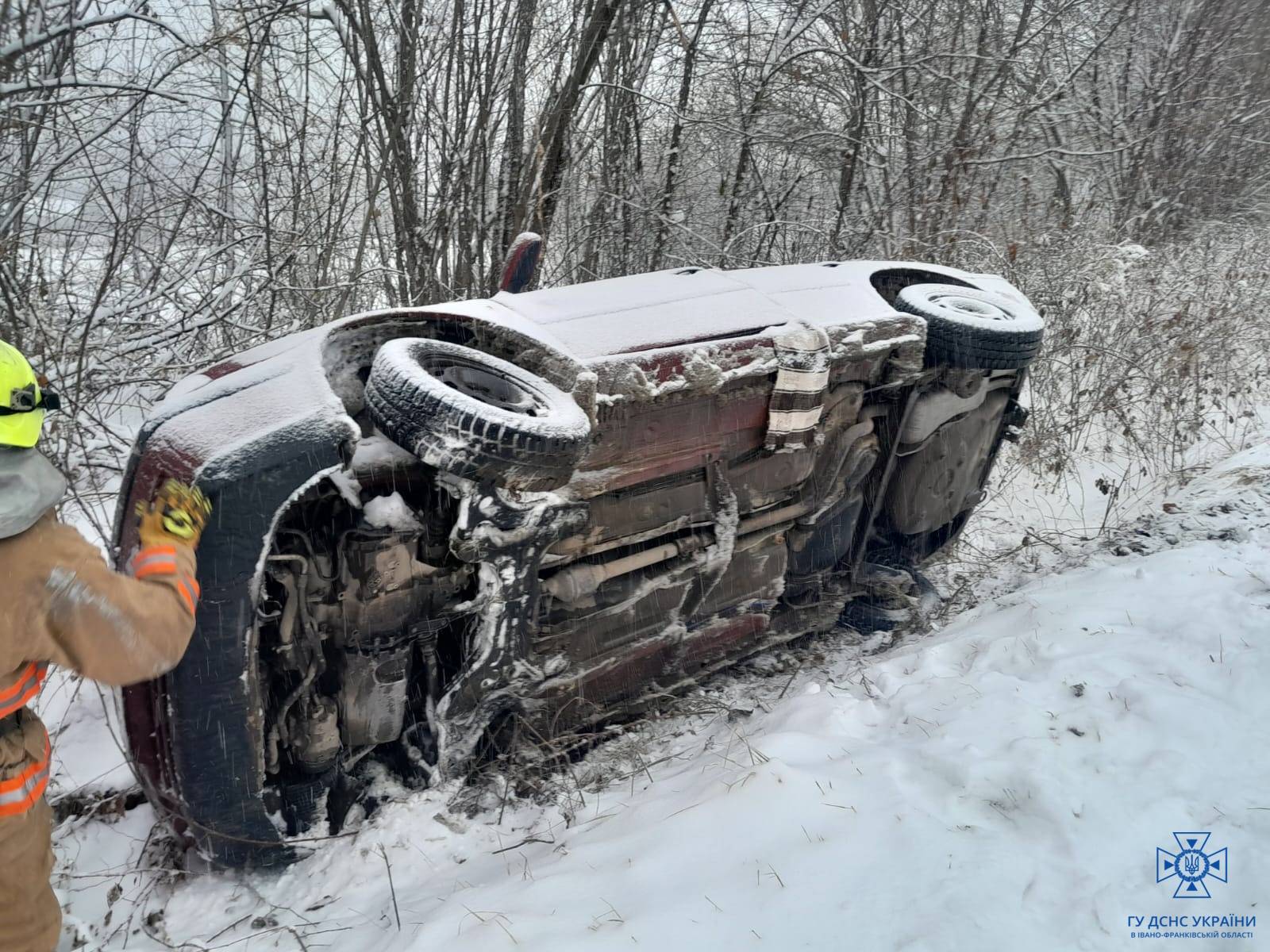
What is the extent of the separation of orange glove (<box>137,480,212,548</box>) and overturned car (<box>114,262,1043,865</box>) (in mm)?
52

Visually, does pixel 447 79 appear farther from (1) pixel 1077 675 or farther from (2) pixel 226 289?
(1) pixel 1077 675

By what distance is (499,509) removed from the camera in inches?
86.0

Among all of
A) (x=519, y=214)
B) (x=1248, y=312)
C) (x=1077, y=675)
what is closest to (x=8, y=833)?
(x=1077, y=675)

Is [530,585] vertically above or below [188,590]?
below

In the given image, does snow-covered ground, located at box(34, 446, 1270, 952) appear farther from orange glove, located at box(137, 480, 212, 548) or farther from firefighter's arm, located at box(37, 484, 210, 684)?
orange glove, located at box(137, 480, 212, 548)

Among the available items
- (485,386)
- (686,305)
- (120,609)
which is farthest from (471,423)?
(686,305)

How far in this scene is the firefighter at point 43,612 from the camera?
1.44 m

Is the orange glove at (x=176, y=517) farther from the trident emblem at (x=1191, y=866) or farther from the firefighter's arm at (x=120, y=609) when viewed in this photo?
the trident emblem at (x=1191, y=866)

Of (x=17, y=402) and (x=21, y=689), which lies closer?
(x=17, y=402)

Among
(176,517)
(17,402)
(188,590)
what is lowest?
(188,590)

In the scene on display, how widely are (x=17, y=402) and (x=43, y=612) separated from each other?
0.40m

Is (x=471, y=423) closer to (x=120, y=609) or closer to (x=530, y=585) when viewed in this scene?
(x=530, y=585)

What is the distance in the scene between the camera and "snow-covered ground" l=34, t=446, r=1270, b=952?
176 centimetres

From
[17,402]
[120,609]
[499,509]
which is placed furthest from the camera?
[499,509]
